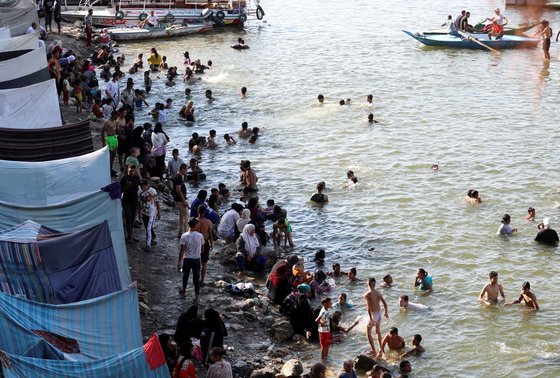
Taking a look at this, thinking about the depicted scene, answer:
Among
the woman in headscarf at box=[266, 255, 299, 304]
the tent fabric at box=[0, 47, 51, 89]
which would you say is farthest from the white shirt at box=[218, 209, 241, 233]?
the tent fabric at box=[0, 47, 51, 89]

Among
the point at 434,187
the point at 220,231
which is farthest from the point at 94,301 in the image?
the point at 434,187

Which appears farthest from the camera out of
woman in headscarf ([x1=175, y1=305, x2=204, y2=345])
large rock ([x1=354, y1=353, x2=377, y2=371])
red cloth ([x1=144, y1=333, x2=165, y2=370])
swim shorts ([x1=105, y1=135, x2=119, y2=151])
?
swim shorts ([x1=105, y1=135, x2=119, y2=151])

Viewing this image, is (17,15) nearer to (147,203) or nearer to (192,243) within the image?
(147,203)

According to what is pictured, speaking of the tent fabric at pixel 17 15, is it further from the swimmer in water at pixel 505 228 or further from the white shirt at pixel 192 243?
the swimmer in water at pixel 505 228

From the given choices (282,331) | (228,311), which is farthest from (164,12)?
(282,331)

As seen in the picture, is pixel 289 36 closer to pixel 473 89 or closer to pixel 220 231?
pixel 473 89

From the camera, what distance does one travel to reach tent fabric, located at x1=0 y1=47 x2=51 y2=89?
18.7 meters

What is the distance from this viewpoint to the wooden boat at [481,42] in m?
36.6

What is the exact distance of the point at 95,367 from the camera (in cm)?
857

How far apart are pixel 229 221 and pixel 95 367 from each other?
9.37 meters

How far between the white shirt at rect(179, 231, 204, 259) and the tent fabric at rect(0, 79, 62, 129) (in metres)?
4.84

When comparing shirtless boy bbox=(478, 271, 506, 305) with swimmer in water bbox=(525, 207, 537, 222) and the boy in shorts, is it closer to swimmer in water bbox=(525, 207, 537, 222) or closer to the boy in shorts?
the boy in shorts

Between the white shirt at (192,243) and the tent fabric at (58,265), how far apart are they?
3.07 m

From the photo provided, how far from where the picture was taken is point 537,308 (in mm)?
15781
